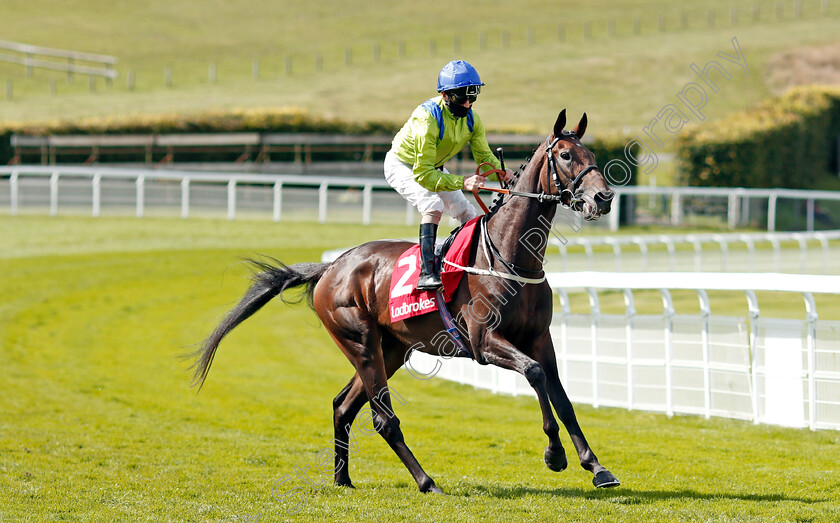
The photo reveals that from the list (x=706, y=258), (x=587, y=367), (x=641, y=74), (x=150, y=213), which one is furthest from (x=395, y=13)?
(x=587, y=367)

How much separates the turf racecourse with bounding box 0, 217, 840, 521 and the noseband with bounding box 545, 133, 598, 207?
1445 mm

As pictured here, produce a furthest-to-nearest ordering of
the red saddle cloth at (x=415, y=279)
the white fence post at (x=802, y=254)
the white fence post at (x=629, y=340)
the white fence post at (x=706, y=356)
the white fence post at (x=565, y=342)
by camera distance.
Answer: the white fence post at (x=802, y=254), the white fence post at (x=565, y=342), the white fence post at (x=629, y=340), the white fence post at (x=706, y=356), the red saddle cloth at (x=415, y=279)

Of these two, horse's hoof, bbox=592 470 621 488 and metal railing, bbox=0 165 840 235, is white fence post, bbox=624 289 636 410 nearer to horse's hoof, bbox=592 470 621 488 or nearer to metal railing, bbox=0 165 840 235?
horse's hoof, bbox=592 470 621 488

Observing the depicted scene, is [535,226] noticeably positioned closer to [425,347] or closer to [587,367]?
[425,347]

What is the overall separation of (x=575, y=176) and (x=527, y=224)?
39cm

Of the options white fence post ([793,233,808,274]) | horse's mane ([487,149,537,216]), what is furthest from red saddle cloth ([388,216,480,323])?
white fence post ([793,233,808,274])

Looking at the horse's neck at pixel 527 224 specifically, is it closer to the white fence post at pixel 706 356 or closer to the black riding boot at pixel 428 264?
the black riding boot at pixel 428 264

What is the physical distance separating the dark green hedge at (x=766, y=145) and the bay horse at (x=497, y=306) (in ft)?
67.9

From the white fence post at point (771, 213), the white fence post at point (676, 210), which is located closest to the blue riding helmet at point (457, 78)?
the white fence post at point (771, 213)

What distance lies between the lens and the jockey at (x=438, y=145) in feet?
17.4

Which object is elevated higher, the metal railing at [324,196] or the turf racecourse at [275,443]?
the metal railing at [324,196]

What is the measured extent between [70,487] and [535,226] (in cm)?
279

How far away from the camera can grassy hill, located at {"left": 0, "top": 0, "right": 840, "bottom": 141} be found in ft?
125

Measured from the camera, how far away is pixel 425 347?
5578mm
